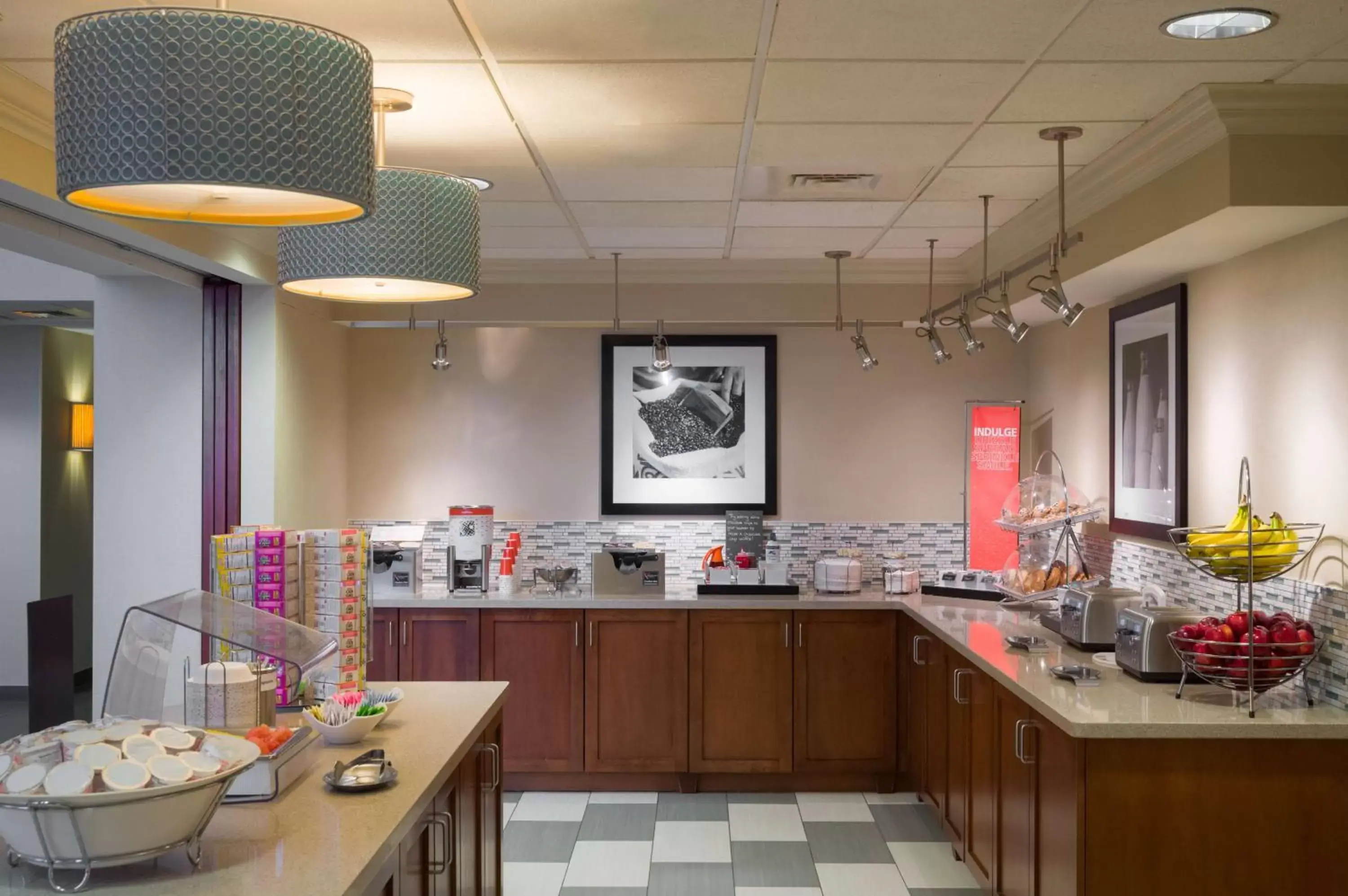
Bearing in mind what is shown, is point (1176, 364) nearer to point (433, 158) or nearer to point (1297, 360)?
point (1297, 360)

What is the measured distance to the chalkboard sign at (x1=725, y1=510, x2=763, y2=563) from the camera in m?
6.40

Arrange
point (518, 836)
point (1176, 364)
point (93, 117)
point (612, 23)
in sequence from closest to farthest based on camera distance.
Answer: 1. point (93, 117)
2. point (612, 23)
3. point (1176, 364)
4. point (518, 836)

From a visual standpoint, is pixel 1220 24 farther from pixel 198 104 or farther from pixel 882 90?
pixel 198 104

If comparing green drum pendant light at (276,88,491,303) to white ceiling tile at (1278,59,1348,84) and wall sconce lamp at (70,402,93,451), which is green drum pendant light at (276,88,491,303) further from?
wall sconce lamp at (70,402,93,451)

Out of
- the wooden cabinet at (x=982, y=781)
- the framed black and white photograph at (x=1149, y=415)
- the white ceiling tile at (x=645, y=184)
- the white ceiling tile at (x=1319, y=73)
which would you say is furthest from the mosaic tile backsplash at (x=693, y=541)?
the white ceiling tile at (x=1319, y=73)

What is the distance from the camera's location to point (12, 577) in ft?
27.2

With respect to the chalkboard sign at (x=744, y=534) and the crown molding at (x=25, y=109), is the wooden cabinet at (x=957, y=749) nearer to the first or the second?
the chalkboard sign at (x=744, y=534)

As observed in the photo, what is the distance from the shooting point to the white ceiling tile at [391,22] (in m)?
2.70

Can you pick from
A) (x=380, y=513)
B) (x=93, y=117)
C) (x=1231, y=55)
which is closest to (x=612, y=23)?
(x=93, y=117)

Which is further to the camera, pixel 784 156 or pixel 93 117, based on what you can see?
pixel 784 156

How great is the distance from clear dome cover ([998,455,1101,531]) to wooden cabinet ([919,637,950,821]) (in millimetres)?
766

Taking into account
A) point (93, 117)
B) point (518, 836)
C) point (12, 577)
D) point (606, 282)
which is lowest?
point (518, 836)

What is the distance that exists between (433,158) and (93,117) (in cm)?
236

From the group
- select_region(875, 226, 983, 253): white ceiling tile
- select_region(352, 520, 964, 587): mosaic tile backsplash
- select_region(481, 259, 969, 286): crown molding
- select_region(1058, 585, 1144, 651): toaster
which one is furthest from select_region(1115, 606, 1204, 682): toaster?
select_region(481, 259, 969, 286): crown molding
